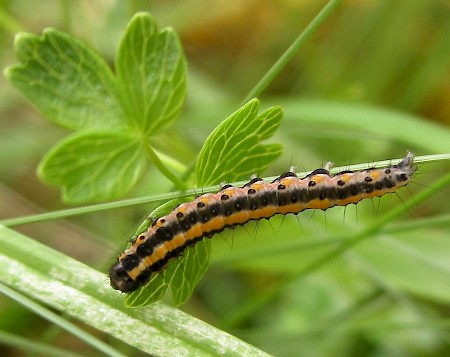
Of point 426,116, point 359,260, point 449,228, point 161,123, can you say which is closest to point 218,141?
point 161,123

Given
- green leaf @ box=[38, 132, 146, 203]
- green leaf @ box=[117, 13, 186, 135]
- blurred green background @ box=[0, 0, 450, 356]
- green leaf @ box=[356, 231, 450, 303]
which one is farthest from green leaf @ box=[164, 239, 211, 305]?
green leaf @ box=[356, 231, 450, 303]

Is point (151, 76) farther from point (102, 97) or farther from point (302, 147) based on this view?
point (302, 147)

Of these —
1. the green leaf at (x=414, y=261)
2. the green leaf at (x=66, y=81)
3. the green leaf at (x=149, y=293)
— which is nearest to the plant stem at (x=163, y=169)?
the green leaf at (x=66, y=81)

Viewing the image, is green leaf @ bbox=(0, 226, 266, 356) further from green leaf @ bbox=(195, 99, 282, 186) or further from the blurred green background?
the blurred green background

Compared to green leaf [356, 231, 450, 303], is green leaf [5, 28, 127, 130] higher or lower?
lower

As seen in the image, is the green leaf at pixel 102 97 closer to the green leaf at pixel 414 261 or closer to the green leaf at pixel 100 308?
the green leaf at pixel 100 308

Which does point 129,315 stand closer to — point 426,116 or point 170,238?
point 170,238
